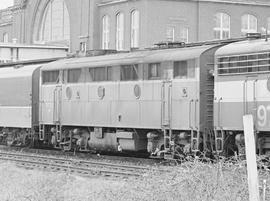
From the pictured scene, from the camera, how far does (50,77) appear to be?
2795 centimetres

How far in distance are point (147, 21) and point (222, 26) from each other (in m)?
8.22

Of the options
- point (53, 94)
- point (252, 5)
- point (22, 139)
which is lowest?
point (22, 139)

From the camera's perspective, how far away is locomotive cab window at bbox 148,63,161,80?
22431mm

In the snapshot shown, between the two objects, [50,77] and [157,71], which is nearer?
[157,71]

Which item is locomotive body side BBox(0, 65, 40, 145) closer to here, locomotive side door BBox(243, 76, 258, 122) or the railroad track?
the railroad track

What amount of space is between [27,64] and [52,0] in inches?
1565

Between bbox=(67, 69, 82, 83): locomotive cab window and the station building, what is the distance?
1245 inches

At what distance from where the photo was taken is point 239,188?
1158 centimetres

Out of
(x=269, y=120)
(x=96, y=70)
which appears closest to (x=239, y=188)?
(x=269, y=120)

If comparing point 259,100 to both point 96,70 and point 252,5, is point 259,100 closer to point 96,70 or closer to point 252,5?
point 96,70

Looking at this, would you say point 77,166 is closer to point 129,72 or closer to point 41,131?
point 129,72

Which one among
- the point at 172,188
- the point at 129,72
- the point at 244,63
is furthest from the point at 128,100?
the point at 172,188

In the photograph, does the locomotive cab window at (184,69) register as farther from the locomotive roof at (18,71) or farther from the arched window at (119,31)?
the arched window at (119,31)

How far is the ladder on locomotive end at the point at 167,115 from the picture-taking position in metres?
21.7
